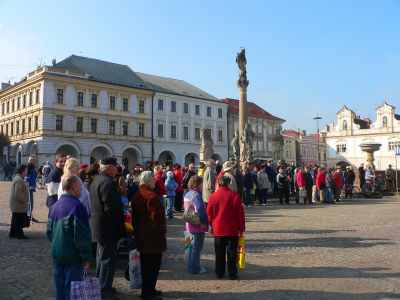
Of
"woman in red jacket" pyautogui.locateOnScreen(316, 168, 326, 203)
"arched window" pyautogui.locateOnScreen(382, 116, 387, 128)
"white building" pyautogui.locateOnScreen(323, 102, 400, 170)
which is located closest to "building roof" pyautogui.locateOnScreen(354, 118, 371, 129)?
"white building" pyautogui.locateOnScreen(323, 102, 400, 170)

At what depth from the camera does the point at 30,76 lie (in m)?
54.0

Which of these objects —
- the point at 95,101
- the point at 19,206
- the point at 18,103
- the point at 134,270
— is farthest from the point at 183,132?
the point at 134,270

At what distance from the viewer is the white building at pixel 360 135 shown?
220 ft

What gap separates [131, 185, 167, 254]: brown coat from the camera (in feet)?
19.3

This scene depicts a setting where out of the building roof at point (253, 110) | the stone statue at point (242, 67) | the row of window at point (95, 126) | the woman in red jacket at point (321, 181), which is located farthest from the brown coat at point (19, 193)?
the building roof at point (253, 110)

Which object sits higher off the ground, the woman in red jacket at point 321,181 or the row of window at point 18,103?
the row of window at point 18,103

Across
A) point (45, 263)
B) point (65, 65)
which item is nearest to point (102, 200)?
point (45, 263)

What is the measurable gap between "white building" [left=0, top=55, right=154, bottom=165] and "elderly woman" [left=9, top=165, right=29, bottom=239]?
40.1 m

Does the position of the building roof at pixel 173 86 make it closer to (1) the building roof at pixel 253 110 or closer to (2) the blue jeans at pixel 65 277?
(1) the building roof at pixel 253 110

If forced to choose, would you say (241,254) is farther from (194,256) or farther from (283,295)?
(283,295)

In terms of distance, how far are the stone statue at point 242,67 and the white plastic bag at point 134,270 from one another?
73.5ft

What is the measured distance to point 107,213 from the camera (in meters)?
5.96

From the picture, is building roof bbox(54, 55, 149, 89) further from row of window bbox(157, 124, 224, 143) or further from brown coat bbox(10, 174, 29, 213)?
brown coat bbox(10, 174, 29, 213)

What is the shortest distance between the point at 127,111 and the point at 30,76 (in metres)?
12.5
